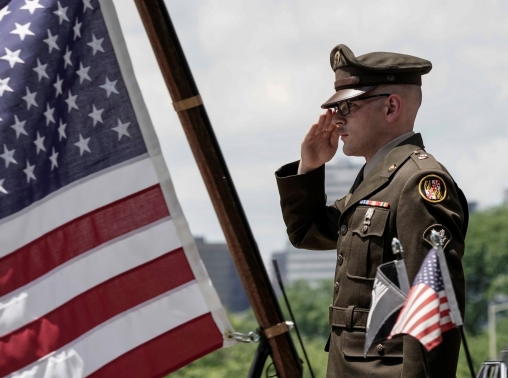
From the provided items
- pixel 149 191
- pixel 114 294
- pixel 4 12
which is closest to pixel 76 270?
pixel 114 294

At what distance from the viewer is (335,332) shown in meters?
4.21

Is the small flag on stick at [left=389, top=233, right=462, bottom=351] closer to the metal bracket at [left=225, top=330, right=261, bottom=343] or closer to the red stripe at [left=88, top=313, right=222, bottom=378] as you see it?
the metal bracket at [left=225, top=330, right=261, bottom=343]

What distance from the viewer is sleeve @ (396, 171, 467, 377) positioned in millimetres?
3701

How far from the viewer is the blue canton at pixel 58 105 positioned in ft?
15.7

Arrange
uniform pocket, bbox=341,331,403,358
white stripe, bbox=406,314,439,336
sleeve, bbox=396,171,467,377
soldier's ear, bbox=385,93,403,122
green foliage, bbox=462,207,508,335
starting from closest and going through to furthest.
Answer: white stripe, bbox=406,314,439,336 < sleeve, bbox=396,171,467,377 < uniform pocket, bbox=341,331,403,358 < soldier's ear, bbox=385,93,403,122 < green foliage, bbox=462,207,508,335

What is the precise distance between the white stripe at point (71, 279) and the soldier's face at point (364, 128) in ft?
3.53

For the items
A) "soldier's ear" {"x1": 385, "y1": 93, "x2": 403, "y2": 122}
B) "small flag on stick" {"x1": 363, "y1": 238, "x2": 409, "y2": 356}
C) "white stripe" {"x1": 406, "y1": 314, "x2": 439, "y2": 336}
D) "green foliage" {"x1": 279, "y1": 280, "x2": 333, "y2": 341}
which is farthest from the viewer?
"green foliage" {"x1": 279, "y1": 280, "x2": 333, "y2": 341}

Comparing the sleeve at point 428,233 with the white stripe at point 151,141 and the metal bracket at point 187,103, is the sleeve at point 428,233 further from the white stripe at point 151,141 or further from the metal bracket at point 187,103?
the white stripe at point 151,141

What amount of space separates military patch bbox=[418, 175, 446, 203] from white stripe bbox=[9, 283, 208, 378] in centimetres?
131

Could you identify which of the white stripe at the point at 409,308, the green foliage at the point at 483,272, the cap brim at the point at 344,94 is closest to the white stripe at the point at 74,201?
the cap brim at the point at 344,94

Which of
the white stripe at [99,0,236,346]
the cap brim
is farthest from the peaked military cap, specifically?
the white stripe at [99,0,236,346]

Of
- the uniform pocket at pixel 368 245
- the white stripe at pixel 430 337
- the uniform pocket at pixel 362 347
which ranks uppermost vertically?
the uniform pocket at pixel 368 245

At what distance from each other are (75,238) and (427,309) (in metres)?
2.13

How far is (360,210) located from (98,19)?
1597 mm
